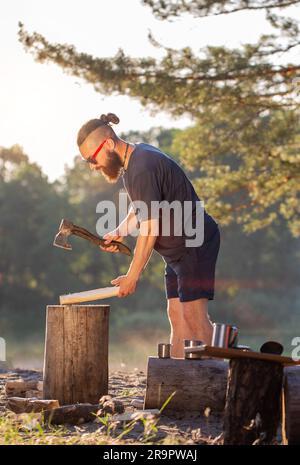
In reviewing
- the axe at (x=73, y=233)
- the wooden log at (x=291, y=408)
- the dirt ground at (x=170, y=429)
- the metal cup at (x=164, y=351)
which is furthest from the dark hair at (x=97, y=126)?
the wooden log at (x=291, y=408)

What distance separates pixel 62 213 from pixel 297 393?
113ft

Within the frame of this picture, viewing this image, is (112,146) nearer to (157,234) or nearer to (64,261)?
(157,234)

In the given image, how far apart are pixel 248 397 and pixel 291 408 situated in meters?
0.44

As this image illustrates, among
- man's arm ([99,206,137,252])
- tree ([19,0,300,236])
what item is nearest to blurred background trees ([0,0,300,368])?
tree ([19,0,300,236])

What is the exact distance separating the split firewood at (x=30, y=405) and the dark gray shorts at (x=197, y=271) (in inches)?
51.0

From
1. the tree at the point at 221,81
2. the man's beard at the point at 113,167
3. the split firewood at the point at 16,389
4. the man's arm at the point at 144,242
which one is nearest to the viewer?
the man's arm at the point at 144,242

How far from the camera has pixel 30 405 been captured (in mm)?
6863

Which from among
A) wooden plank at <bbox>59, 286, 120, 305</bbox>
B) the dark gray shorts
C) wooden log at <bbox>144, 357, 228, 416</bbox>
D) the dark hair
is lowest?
wooden log at <bbox>144, 357, 228, 416</bbox>

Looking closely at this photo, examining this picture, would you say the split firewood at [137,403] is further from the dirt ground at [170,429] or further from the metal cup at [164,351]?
the metal cup at [164,351]

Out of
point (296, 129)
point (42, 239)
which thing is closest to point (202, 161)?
point (296, 129)

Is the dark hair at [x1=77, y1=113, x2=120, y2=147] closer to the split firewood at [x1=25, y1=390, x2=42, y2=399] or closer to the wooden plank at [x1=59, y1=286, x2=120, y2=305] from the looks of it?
the wooden plank at [x1=59, y1=286, x2=120, y2=305]

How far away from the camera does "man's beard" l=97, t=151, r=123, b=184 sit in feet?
21.5

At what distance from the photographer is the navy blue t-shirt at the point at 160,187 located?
6336mm

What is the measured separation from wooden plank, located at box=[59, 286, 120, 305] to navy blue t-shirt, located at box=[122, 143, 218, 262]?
0.56 meters
